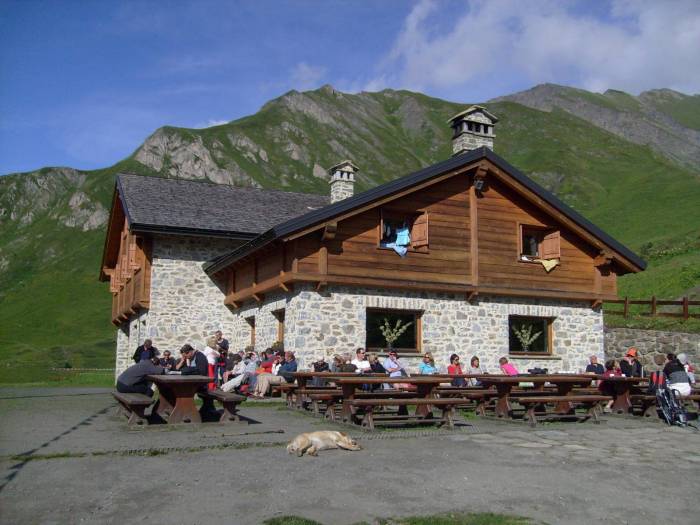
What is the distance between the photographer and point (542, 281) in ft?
57.9

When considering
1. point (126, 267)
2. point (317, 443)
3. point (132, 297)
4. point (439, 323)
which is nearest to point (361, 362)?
point (439, 323)

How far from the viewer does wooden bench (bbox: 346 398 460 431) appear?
33.1 feet

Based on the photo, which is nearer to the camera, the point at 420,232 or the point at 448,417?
the point at 448,417

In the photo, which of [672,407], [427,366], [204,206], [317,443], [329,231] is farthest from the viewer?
[204,206]

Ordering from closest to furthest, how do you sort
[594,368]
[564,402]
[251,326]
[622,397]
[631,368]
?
1. [564,402]
2. [622,397]
3. [631,368]
4. [594,368]
5. [251,326]

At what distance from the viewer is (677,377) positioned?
1200 cm

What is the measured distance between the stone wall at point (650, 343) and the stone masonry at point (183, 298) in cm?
1265

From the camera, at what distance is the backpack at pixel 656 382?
11.7m

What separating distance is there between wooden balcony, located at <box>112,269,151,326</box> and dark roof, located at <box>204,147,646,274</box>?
6.32 ft

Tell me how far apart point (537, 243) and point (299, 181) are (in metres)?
68.3

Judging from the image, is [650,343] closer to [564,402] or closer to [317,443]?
[564,402]

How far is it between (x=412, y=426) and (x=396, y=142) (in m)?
108

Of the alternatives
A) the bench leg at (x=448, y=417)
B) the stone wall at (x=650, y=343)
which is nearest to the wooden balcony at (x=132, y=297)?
the bench leg at (x=448, y=417)

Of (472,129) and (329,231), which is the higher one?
(472,129)
